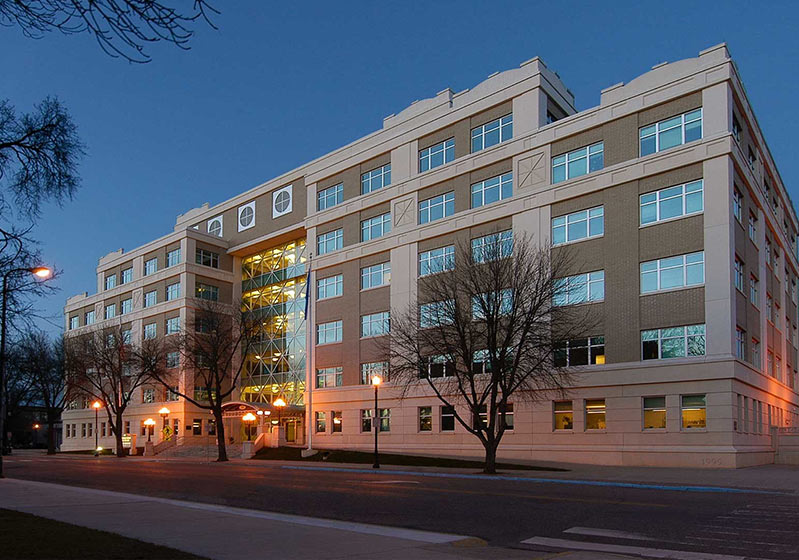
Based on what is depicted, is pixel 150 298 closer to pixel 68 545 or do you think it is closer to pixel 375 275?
pixel 375 275

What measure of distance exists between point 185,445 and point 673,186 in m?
48.9

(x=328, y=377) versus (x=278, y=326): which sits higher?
(x=278, y=326)

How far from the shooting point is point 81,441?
87062 mm

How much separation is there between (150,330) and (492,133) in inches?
1776

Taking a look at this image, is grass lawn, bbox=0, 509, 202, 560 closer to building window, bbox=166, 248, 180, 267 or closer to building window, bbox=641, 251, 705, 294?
building window, bbox=641, 251, 705, 294

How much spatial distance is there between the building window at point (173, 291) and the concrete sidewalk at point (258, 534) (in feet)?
185

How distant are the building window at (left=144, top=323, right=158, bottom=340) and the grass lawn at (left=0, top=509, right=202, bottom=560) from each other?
6437 centimetres

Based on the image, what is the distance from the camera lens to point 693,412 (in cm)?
3528

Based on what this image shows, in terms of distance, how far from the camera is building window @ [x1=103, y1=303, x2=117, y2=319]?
82.2m

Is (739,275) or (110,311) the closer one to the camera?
(739,275)

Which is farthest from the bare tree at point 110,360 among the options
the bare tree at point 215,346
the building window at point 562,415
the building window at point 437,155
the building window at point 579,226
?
the building window at point 579,226

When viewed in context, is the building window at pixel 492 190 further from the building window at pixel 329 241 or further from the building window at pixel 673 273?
the building window at pixel 329 241

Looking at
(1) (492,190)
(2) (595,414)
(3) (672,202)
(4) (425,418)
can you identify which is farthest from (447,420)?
(3) (672,202)

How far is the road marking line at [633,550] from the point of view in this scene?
10641mm
